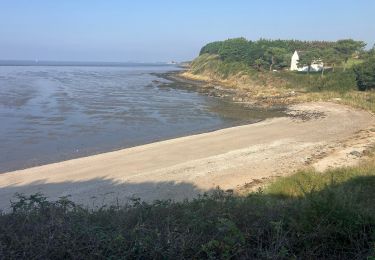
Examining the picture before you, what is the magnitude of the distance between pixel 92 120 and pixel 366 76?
27.5 m

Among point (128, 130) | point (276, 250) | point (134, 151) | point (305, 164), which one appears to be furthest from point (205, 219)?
point (128, 130)

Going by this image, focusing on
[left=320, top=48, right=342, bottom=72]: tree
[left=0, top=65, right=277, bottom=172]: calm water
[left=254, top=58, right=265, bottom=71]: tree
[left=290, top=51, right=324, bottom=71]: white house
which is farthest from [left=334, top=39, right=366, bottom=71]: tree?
[left=0, top=65, right=277, bottom=172]: calm water

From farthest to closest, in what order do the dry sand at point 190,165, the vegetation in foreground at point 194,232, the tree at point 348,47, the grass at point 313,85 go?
the tree at point 348,47 → the grass at point 313,85 → the dry sand at point 190,165 → the vegetation in foreground at point 194,232

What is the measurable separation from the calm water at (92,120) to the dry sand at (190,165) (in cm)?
292

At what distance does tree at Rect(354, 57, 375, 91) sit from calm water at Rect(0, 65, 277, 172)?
1358 cm

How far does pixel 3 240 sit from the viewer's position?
4.70 m

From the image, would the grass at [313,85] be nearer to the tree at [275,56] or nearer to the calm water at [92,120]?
the calm water at [92,120]

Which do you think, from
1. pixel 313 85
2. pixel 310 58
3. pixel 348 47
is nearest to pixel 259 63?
pixel 310 58

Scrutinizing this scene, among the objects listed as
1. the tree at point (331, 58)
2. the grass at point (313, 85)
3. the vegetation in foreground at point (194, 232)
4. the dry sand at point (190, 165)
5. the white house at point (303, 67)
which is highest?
the tree at point (331, 58)

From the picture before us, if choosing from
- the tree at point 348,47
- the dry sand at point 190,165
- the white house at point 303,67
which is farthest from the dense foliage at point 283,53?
the dry sand at point 190,165

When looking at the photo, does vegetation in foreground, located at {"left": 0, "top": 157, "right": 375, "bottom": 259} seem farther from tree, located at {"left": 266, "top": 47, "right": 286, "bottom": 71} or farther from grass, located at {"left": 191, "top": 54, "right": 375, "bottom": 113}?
tree, located at {"left": 266, "top": 47, "right": 286, "bottom": 71}

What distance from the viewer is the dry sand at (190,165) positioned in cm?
1463

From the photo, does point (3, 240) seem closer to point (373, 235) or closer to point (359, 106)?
point (373, 235)

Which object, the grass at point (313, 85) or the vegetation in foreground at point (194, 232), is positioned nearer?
the vegetation in foreground at point (194, 232)
